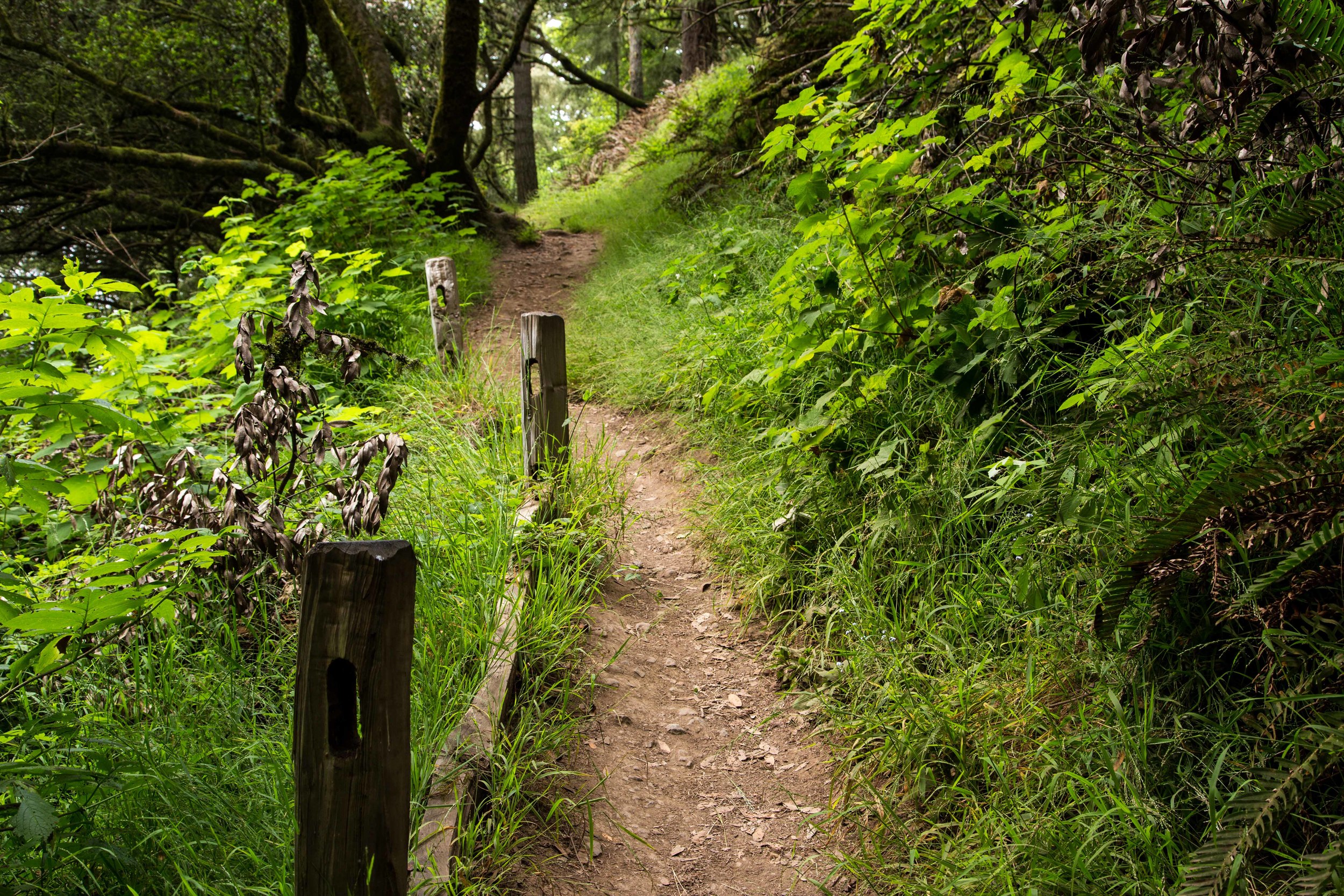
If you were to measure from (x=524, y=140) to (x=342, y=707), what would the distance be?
19383 mm

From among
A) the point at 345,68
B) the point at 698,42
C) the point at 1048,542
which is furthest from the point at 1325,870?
the point at 698,42

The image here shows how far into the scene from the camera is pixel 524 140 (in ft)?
61.9

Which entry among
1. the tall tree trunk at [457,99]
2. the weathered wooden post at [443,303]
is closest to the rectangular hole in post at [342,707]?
the weathered wooden post at [443,303]

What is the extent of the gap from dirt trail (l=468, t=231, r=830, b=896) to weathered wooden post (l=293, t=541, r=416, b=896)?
33.5 inches

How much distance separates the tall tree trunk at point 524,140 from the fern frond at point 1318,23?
17.9 metres

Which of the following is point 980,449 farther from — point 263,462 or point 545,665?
point 263,462

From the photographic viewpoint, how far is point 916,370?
148 inches

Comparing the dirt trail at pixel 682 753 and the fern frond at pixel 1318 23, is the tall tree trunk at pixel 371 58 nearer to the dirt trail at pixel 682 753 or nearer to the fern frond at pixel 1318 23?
the dirt trail at pixel 682 753

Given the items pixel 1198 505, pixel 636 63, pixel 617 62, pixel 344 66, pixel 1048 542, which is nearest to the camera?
pixel 1198 505

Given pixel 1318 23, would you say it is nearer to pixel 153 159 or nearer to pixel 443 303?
pixel 443 303

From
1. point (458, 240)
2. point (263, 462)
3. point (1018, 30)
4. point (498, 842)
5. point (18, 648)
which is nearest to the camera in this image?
point (498, 842)

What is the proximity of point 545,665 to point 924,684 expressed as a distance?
4.89ft

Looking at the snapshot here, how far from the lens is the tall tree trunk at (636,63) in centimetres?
2044

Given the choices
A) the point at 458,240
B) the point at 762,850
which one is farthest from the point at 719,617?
the point at 458,240
